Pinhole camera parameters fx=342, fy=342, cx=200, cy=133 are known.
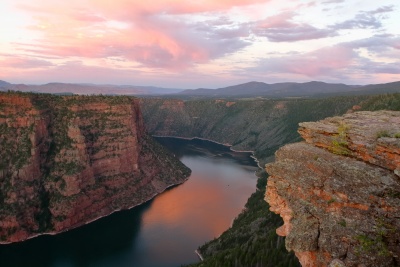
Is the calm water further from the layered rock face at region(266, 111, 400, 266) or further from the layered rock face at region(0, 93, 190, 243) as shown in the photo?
the layered rock face at region(266, 111, 400, 266)

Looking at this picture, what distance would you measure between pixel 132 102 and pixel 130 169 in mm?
30263

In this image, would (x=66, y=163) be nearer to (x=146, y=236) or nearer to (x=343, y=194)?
(x=146, y=236)

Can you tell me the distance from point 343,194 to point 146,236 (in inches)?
3407

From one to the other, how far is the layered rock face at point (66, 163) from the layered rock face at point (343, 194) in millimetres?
91611

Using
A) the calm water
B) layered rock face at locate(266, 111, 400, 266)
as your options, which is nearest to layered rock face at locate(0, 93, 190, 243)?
the calm water

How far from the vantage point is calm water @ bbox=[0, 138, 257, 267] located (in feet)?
289

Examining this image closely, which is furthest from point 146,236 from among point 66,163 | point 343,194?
point 343,194

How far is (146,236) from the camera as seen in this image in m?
102

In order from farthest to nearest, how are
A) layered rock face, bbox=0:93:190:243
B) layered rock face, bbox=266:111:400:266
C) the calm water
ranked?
layered rock face, bbox=0:93:190:243 → the calm water → layered rock face, bbox=266:111:400:266

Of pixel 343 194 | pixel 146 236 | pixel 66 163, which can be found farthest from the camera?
pixel 66 163

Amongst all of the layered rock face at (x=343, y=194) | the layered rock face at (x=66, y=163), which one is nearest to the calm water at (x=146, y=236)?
the layered rock face at (x=66, y=163)

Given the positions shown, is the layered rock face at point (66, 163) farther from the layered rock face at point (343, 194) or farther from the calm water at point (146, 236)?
the layered rock face at point (343, 194)

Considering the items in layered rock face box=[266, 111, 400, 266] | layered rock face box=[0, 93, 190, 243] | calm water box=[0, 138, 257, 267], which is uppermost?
layered rock face box=[266, 111, 400, 266]

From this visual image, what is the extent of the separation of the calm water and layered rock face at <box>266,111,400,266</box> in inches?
2610
